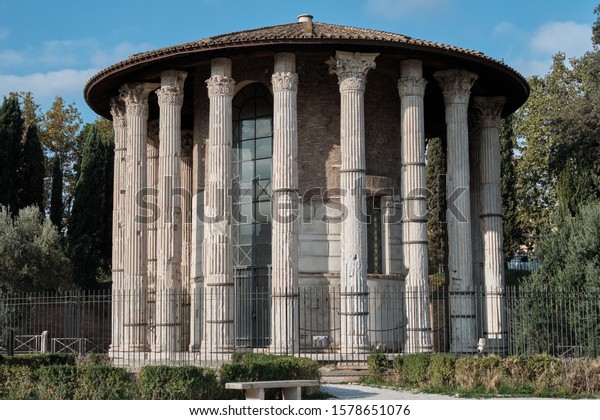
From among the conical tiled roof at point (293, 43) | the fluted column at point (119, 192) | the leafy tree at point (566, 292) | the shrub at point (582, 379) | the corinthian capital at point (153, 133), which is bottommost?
the shrub at point (582, 379)

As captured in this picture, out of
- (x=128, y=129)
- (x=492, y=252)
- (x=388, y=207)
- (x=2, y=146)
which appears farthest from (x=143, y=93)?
(x=2, y=146)

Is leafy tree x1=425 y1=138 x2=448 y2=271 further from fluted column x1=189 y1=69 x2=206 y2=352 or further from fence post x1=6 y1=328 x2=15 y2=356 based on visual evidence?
fence post x1=6 y1=328 x2=15 y2=356

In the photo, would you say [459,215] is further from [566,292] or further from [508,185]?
[508,185]

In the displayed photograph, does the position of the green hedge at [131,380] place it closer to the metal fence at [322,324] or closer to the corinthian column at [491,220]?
the metal fence at [322,324]

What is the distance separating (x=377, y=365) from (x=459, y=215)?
614 centimetres

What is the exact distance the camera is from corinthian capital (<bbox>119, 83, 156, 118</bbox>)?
26.5m

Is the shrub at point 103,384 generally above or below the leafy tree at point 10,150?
below

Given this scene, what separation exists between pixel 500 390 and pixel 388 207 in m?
9.10

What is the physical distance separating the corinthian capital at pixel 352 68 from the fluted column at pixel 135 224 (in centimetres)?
599

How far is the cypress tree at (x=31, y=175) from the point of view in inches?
1517

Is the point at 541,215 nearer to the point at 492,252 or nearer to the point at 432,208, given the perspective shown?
the point at 432,208

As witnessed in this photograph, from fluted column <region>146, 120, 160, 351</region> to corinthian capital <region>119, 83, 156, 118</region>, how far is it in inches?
94.8

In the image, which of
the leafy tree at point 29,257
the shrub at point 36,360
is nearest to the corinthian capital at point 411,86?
the shrub at point 36,360

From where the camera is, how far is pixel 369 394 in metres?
17.6
